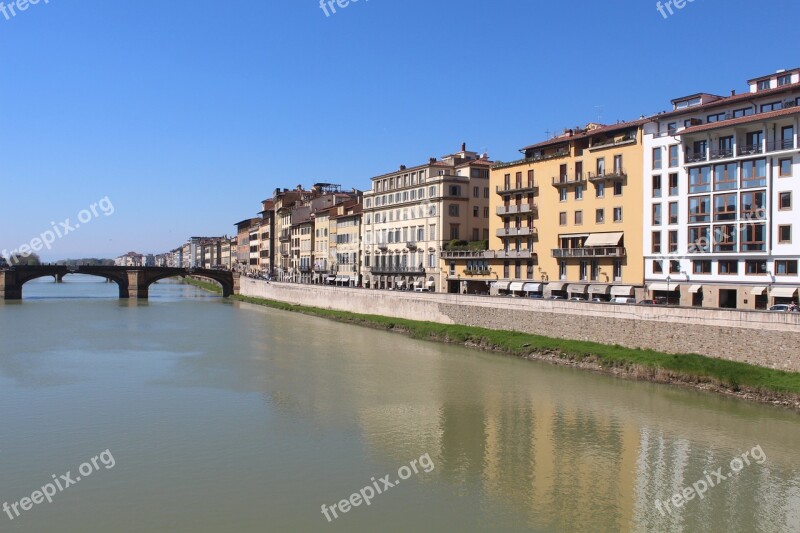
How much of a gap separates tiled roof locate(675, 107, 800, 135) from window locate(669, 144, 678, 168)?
1171 millimetres

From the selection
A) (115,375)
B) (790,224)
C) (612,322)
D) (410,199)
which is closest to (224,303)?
(410,199)

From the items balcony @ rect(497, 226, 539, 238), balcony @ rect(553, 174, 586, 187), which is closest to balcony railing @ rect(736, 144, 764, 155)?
balcony @ rect(553, 174, 586, 187)

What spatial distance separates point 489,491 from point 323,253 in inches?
2473

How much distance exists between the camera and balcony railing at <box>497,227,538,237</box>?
44.3 meters

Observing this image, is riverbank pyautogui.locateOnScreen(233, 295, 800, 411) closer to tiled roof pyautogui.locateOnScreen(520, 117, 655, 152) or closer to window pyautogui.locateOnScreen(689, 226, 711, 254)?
window pyautogui.locateOnScreen(689, 226, 711, 254)

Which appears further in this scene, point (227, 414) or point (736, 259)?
point (736, 259)

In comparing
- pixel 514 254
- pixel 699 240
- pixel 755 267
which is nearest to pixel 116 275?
pixel 514 254

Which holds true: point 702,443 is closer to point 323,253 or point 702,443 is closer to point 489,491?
point 489,491

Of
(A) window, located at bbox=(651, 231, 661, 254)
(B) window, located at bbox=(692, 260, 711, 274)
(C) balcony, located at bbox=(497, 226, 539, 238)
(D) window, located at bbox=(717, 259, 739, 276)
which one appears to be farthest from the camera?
(C) balcony, located at bbox=(497, 226, 539, 238)

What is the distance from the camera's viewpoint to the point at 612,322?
3012 centimetres

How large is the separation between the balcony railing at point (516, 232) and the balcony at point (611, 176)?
6.17m

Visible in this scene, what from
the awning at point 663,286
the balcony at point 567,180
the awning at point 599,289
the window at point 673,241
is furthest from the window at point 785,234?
the balcony at point 567,180

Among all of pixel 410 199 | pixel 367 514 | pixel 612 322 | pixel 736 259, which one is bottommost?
pixel 367 514

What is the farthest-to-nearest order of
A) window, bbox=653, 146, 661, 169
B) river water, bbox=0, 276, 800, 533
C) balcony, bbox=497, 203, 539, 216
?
balcony, bbox=497, 203, 539, 216, window, bbox=653, 146, 661, 169, river water, bbox=0, 276, 800, 533
